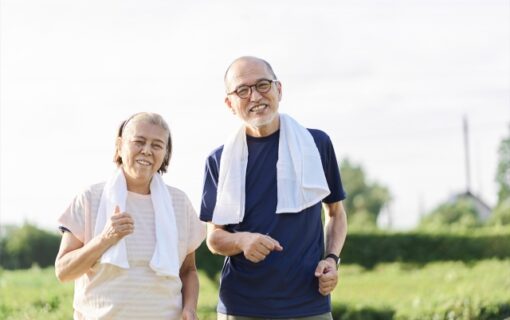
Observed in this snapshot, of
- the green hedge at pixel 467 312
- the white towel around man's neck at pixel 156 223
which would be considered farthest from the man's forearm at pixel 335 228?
the green hedge at pixel 467 312

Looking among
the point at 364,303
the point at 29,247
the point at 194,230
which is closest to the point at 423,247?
the point at 29,247

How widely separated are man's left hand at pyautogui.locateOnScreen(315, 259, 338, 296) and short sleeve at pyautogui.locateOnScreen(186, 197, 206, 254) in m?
0.51

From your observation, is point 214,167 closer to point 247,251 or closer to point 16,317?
point 247,251

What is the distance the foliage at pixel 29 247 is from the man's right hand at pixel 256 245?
A: 19437 mm

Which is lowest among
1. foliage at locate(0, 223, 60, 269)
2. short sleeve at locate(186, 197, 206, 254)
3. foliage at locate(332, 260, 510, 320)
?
foliage at locate(332, 260, 510, 320)

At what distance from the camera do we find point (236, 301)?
404cm

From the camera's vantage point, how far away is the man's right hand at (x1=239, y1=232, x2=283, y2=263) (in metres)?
3.92

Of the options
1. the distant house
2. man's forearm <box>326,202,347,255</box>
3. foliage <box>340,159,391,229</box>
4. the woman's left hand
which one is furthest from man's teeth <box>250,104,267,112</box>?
foliage <box>340,159,391,229</box>

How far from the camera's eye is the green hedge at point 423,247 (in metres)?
22.4

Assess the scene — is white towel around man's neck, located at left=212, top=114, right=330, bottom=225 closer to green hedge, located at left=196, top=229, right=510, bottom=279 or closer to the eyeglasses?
the eyeglasses

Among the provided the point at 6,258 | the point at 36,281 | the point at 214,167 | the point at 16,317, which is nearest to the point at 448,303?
the point at 16,317

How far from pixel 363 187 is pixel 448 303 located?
1994 inches

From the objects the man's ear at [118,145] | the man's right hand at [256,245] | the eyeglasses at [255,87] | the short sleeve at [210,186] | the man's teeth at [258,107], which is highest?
the eyeglasses at [255,87]

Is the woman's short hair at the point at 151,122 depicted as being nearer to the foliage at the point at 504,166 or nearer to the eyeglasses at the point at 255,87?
the eyeglasses at the point at 255,87
